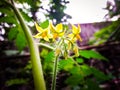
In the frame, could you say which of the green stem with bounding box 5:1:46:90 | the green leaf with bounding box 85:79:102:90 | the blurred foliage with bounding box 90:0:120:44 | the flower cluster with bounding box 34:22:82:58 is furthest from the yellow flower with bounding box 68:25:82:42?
the blurred foliage with bounding box 90:0:120:44

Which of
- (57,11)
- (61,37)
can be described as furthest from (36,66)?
(57,11)

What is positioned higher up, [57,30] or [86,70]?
[57,30]

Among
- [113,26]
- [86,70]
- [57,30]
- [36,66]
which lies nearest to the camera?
[57,30]

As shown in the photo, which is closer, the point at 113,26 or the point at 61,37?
the point at 61,37

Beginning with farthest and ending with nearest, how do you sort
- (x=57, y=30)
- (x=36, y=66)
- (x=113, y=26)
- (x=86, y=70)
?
1. (x=113, y=26)
2. (x=86, y=70)
3. (x=36, y=66)
4. (x=57, y=30)

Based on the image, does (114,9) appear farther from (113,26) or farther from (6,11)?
(6,11)

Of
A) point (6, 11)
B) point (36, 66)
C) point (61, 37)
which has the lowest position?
point (36, 66)

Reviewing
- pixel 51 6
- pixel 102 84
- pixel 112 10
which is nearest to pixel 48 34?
pixel 51 6

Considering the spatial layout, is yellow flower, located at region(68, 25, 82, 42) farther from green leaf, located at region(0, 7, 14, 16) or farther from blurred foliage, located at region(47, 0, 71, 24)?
green leaf, located at region(0, 7, 14, 16)

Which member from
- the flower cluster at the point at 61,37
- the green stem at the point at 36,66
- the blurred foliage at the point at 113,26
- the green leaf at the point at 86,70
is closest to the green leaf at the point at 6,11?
the green stem at the point at 36,66
